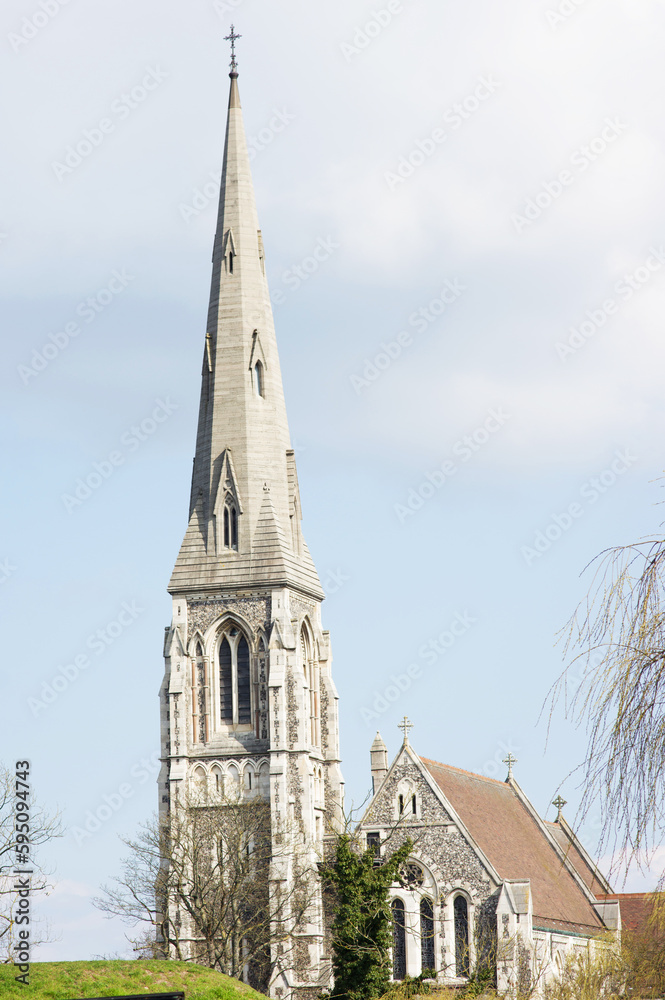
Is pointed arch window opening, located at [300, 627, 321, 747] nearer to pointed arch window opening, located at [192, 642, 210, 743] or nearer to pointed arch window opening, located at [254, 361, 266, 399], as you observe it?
pointed arch window opening, located at [192, 642, 210, 743]

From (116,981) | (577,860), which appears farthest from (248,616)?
(116,981)

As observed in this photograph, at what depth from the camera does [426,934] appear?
47625 mm

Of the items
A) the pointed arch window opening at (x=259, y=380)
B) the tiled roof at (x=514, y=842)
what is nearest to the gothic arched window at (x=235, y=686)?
the tiled roof at (x=514, y=842)

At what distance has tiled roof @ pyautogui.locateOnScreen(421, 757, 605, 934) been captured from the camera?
165ft

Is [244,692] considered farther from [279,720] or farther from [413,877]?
[413,877]

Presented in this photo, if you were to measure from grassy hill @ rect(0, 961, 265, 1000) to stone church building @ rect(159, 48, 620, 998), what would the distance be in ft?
45.5

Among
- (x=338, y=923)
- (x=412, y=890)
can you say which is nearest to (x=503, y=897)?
(x=412, y=890)

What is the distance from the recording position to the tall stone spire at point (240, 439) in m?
55.3

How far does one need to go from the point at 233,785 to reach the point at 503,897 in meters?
10.9

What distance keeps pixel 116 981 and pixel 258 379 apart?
30283 millimetres

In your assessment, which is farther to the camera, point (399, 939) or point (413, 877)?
point (413, 877)

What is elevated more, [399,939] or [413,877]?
[413,877]

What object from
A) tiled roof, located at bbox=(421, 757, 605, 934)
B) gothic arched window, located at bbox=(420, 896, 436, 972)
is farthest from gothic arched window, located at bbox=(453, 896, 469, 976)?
tiled roof, located at bbox=(421, 757, 605, 934)

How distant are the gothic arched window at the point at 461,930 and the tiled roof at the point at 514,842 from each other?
1.62 meters
